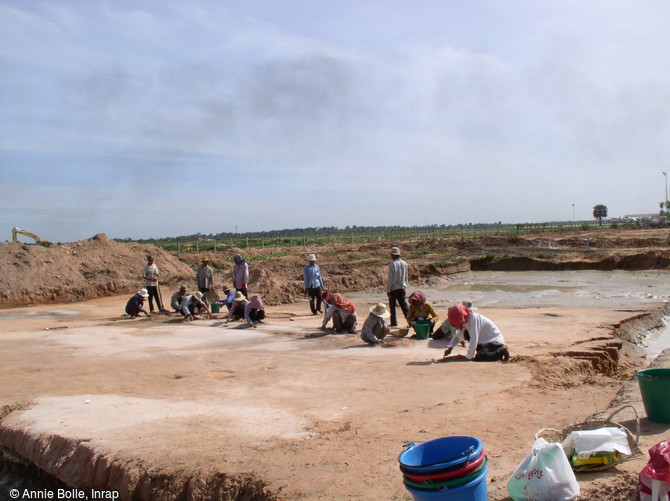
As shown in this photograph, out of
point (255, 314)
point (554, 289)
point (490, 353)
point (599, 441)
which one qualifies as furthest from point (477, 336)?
point (554, 289)

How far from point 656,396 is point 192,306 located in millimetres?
11632

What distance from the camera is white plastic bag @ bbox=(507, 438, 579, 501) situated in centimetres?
391

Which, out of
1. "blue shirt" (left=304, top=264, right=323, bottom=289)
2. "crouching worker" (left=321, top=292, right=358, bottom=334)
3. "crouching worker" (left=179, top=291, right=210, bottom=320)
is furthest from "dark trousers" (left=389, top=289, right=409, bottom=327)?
"crouching worker" (left=179, top=291, right=210, bottom=320)

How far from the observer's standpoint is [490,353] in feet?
29.1

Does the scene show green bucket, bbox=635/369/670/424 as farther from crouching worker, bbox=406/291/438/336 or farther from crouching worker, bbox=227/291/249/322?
crouching worker, bbox=227/291/249/322

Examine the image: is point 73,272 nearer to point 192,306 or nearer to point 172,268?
point 172,268

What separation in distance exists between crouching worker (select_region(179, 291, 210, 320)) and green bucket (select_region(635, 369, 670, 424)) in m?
11.2

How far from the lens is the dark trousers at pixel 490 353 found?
8.88m

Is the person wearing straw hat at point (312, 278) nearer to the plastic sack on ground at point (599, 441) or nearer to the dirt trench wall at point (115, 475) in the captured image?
the dirt trench wall at point (115, 475)

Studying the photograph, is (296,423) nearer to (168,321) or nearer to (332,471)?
(332,471)

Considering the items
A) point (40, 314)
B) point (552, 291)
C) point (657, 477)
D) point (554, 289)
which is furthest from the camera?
point (554, 289)

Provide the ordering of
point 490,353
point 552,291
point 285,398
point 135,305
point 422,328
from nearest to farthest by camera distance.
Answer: point 285,398, point 490,353, point 422,328, point 135,305, point 552,291

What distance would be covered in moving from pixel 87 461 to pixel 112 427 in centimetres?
66

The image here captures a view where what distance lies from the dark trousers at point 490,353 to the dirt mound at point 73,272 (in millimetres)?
16584
